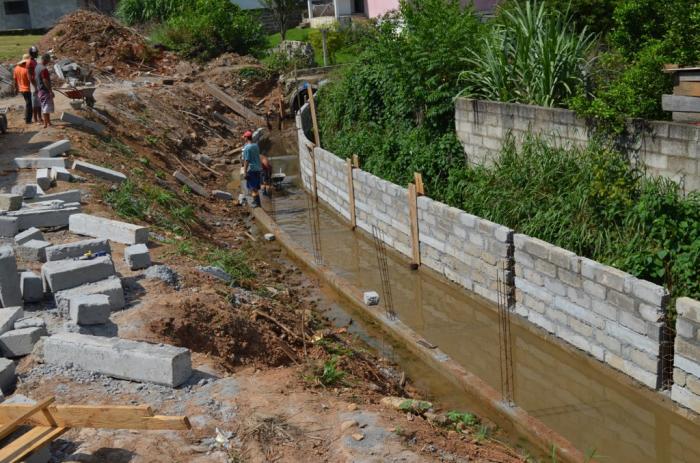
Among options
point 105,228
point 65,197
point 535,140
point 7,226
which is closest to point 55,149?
point 65,197

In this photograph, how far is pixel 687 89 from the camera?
945 centimetres

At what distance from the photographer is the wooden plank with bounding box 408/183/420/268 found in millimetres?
12484

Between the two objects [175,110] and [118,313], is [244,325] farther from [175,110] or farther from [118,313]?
[175,110]

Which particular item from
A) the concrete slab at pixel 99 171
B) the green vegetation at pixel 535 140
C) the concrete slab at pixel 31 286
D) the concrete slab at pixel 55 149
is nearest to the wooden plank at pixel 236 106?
the green vegetation at pixel 535 140

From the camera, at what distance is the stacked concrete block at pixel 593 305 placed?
26.0 feet

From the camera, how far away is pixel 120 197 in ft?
43.4

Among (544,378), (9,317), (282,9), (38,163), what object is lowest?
(544,378)

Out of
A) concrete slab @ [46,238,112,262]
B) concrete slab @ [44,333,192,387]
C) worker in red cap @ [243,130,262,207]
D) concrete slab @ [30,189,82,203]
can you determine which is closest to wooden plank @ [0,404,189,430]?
concrete slab @ [44,333,192,387]

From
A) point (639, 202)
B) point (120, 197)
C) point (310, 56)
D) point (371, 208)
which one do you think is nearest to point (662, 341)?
point (639, 202)

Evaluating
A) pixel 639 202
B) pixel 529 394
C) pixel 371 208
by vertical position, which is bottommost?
pixel 529 394

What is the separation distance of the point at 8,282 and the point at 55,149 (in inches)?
286

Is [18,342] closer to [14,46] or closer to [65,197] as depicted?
[65,197]

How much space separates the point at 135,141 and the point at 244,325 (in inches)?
485

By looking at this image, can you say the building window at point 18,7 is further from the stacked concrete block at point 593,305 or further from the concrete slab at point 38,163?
the stacked concrete block at point 593,305
